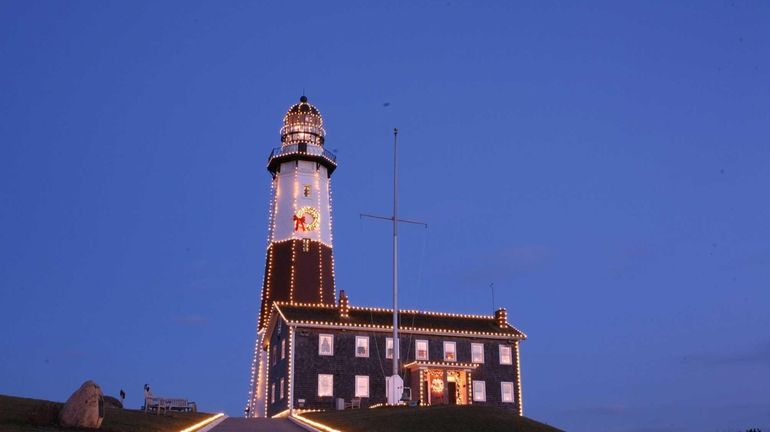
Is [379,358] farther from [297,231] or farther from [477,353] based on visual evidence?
[297,231]

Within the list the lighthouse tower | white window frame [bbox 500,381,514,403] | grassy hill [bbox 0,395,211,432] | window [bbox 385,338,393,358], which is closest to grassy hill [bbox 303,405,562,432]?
grassy hill [bbox 0,395,211,432]

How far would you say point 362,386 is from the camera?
49.9 metres

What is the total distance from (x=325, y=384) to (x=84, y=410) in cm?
2538

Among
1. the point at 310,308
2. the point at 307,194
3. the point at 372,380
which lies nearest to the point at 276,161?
the point at 307,194

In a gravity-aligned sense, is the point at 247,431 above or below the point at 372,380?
below

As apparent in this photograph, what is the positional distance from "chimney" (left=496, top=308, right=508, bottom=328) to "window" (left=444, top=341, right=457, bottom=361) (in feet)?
14.2

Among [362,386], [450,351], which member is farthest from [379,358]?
[450,351]

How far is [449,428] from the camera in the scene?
28.0 meters

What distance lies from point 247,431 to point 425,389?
22.1m

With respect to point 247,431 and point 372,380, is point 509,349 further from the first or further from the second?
point 247,431

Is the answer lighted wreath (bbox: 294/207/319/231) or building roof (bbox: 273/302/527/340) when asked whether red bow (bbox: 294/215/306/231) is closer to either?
lighted wreath (bbox: 294/207/319/231)

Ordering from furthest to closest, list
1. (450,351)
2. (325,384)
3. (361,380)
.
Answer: (450,351)
(361,380)
(325,384)

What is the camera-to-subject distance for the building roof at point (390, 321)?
5022 centimetres

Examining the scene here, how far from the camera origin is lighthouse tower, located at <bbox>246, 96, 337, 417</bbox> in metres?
58.8
